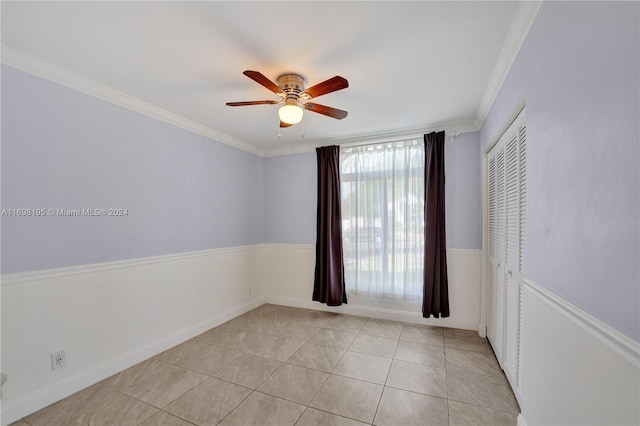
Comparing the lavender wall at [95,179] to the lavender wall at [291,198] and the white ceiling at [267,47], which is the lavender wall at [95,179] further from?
the lavender wall at [291,198]

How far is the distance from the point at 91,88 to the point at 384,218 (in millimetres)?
3344

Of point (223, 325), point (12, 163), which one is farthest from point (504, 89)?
point (223, 325)

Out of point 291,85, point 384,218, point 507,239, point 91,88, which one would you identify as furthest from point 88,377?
point 507,239

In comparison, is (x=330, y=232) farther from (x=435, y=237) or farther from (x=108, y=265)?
(x=108, y=265)

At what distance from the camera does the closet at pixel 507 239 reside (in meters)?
1.84

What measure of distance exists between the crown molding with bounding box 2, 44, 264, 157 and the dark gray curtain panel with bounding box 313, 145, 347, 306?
165 centimetres

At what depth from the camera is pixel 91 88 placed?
2.24 m

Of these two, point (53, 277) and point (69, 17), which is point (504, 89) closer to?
point (69, 17)

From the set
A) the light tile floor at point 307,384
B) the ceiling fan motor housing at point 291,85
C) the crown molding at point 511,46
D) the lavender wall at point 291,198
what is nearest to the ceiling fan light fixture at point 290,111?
the ceiling fan motor housing at point 291,85

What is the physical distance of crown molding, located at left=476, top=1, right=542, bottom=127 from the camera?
1.41 m

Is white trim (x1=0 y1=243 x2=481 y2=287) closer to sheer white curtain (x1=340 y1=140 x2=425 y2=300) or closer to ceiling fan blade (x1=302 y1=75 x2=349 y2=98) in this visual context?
sheer white curtain (x1=340 y1=140 x2=425 y2=300)

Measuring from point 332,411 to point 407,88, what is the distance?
270cm

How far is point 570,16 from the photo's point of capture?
104 cm

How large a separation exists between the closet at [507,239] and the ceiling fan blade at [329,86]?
1.22 m
